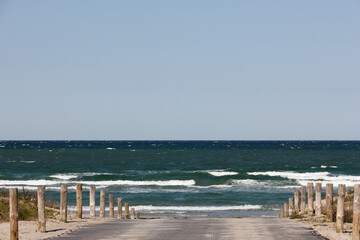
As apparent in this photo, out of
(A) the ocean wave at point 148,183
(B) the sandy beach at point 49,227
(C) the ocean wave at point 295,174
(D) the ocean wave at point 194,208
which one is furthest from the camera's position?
(C) the ocean wave at point 295,174

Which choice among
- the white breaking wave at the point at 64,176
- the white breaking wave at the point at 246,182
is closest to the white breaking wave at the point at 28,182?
the white breaking wave at the point at 64,176

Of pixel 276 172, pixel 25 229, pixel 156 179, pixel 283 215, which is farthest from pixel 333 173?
pixel 25 229

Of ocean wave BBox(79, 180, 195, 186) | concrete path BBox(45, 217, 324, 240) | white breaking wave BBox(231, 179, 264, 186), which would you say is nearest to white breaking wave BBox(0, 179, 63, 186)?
ocean wave BBox(79, 180, 195, 186)

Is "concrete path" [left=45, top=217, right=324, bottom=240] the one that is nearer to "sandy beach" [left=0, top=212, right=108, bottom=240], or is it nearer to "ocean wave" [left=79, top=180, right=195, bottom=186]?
"sandy beach" [left=0, top=212, right=108, bottom=240]

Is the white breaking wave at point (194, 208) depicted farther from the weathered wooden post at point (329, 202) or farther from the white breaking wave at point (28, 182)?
the white breaking wave at point (28, 182)

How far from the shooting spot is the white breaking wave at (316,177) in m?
66.4

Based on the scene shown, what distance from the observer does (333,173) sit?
7725 cm

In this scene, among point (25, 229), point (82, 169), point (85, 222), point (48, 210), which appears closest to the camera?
point (25, 229)

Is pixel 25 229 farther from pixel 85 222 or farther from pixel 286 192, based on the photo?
pixel 286 192

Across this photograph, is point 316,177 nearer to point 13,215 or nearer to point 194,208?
point 194,208

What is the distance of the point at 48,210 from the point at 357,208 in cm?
1485

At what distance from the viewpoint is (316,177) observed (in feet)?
234

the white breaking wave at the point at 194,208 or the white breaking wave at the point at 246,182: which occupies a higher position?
the white breaking wave at the point at 246,182

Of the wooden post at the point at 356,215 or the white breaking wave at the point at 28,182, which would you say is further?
the white breaking wave at the point at 28,182
